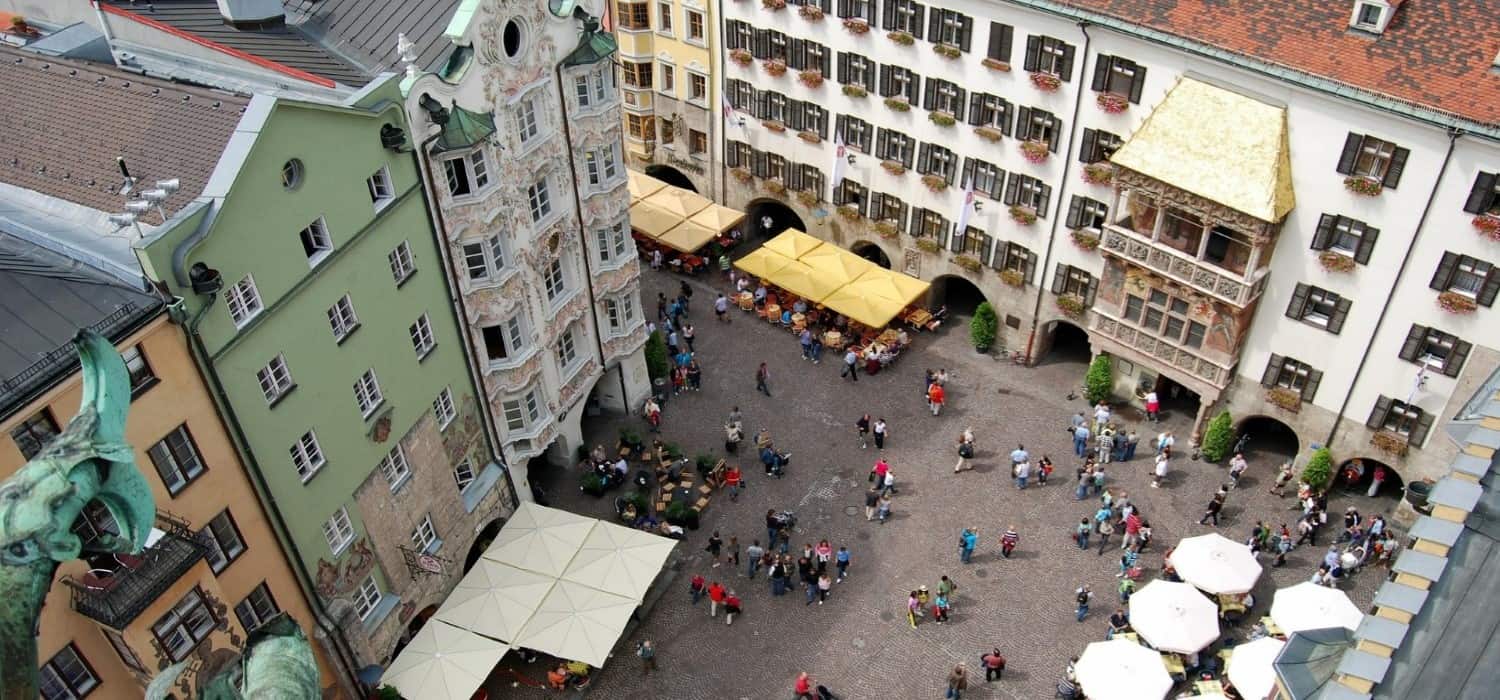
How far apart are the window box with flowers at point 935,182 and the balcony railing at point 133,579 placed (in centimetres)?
3378

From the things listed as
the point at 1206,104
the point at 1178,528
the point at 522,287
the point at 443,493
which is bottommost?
the point at 1178,528

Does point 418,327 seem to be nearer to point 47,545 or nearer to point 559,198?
point 559,198

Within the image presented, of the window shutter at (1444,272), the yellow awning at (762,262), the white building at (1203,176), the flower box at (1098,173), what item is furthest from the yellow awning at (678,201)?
the window shutter at (1444,272)

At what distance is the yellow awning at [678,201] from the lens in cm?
5812

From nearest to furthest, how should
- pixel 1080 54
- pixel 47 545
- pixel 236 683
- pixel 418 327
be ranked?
1. pixel 47 545
2. pixel 236 683
3. pixel 418 327
4. pixel 1080 54

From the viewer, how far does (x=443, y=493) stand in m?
37.5

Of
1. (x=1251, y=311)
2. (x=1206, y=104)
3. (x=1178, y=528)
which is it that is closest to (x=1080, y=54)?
(x=1206, y=104)

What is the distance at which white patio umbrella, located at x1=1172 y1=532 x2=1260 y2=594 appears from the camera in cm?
3891

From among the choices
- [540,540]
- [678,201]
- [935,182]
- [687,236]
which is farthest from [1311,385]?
[678,201]

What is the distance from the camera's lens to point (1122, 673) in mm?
35625

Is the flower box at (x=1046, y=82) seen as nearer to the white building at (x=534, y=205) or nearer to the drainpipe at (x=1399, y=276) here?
the drainpipe at (x=1399, y=276)

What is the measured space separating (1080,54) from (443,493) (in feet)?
91.1

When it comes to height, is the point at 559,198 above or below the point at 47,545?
below

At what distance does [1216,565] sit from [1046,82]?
18.8m
